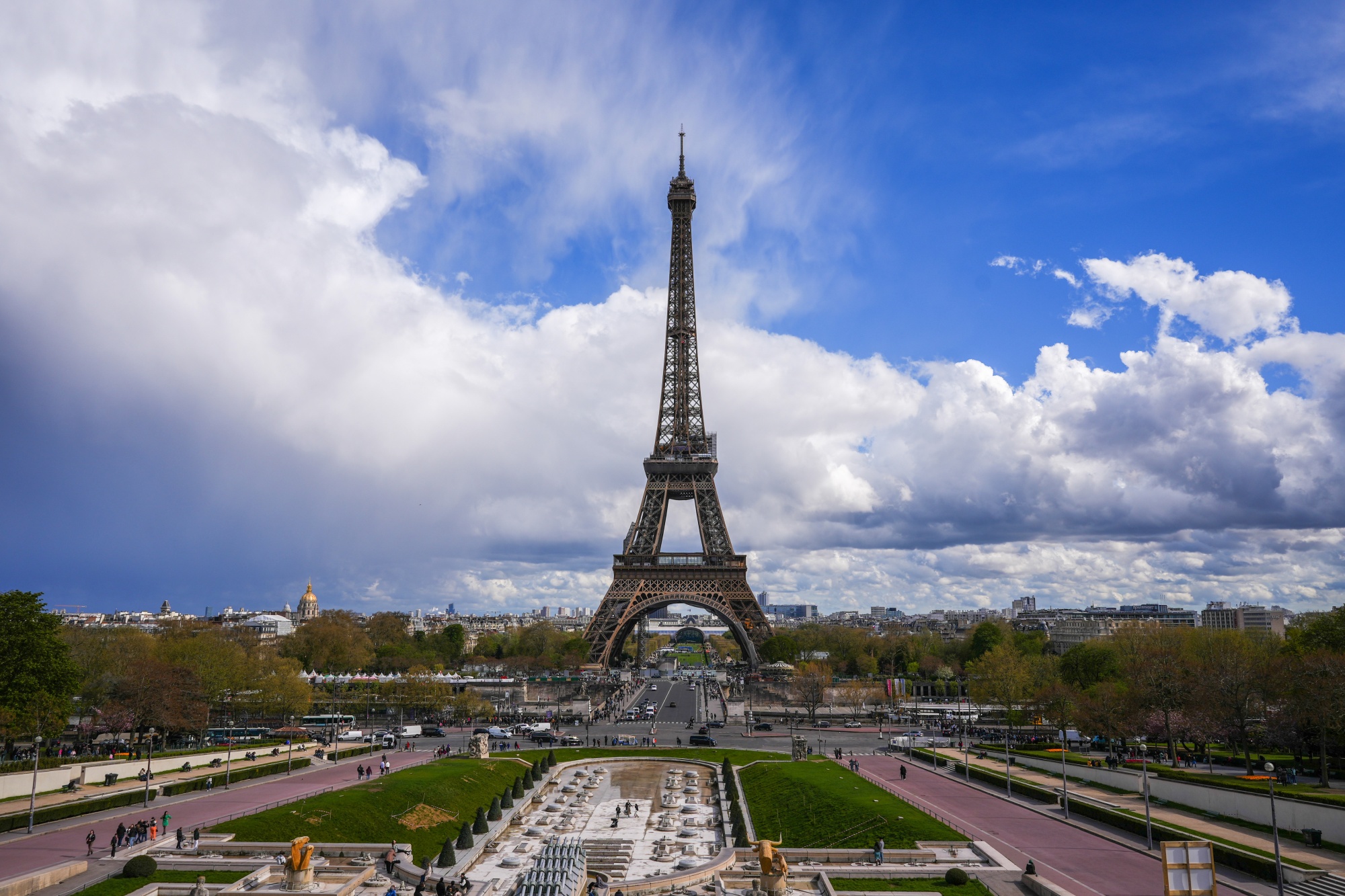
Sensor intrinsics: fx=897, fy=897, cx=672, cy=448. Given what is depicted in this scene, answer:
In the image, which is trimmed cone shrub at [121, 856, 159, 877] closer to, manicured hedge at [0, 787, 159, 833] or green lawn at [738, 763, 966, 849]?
manicured hedge at [0, 787, 159, 833]

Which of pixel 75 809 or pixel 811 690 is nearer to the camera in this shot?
pixel 75 809

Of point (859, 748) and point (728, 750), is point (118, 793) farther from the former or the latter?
point (859, 748)

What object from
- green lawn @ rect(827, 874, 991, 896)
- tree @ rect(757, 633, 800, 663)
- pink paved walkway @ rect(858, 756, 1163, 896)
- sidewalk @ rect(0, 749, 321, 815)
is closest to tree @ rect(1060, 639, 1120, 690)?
tree @ rect(757, 633, 800, 663)

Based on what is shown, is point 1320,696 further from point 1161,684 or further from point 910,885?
point 910,885

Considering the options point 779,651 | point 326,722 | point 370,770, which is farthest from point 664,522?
point 370,770

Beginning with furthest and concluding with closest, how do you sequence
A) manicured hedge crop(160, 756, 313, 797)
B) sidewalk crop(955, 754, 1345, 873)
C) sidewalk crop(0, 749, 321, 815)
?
1. manicured hedge crop(160, 756, 313, 797)
2. sidewalk crop(0, 749, 321, 815)
3. sidewalk crop(955, 754, 1345, 873)

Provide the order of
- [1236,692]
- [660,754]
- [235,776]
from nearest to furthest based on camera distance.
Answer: [1236,692], [235,776], [660,754]
